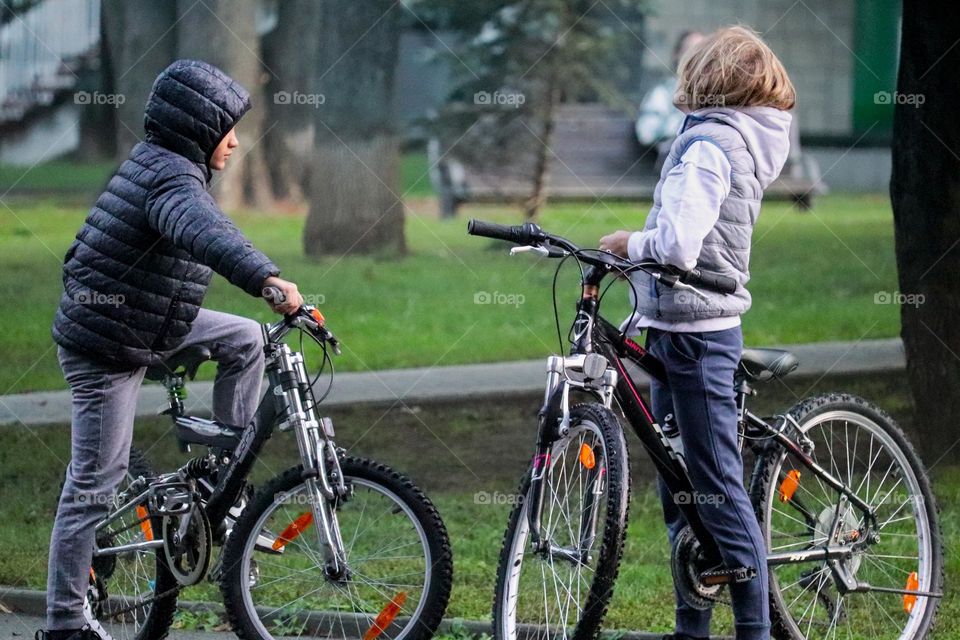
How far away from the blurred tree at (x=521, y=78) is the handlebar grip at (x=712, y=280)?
10993mm

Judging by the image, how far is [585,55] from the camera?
15547 mm

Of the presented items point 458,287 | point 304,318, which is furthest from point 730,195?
point 458,287

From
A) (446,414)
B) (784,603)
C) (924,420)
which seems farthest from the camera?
(446,414)

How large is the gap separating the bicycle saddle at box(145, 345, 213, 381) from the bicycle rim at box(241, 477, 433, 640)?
1.69ft

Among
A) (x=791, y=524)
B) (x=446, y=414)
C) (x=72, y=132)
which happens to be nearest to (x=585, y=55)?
(x=72, y=132)

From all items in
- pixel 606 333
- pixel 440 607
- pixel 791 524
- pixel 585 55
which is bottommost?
pixel 440 607

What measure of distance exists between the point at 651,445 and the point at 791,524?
0.63 meters

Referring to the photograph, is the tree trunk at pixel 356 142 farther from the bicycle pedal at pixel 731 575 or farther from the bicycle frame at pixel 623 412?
the bicycle pedal at pixel 731 575

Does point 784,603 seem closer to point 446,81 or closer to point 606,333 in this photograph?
point 606,333

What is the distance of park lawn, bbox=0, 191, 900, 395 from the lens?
33.1 ft

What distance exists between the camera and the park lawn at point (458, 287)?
33.1 ft
